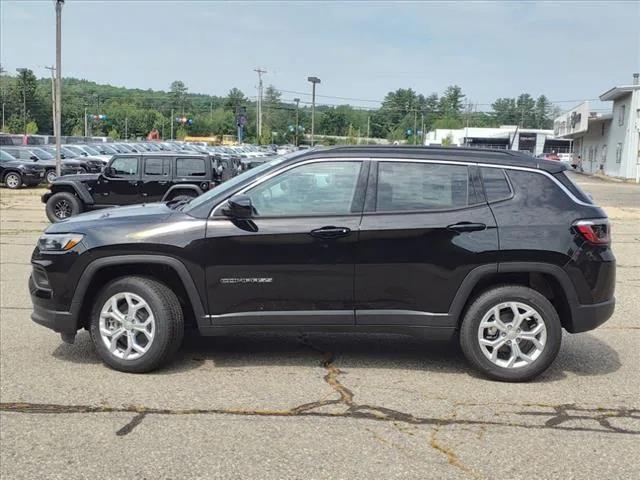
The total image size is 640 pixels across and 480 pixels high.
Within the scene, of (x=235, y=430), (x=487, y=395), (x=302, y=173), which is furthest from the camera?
(x=302, y=173)

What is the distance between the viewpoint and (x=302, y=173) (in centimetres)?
531

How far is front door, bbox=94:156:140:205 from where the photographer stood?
16.2 m

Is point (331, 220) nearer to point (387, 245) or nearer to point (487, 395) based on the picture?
point (387, 245)

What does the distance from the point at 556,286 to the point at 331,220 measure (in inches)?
69.5

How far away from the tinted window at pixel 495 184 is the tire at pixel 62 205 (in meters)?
13.1

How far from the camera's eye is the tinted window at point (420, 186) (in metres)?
5.21

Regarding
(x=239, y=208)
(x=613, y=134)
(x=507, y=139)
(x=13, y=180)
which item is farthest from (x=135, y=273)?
(x=507, y=139)

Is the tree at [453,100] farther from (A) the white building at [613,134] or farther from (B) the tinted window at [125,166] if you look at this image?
(B) the tinted window at [125,166]

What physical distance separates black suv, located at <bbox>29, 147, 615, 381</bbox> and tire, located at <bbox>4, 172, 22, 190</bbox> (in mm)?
24992

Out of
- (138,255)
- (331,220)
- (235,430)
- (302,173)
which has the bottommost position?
(235,430)

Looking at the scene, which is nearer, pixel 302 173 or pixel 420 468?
pixel 420 468

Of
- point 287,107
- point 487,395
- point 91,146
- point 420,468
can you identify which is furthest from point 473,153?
point 287,107

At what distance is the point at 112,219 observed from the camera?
5.38 metres

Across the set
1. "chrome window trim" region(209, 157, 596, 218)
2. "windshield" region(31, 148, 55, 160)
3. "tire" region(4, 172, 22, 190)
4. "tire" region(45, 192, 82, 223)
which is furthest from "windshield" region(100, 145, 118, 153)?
"chrome window trim" region(209, 157, 596, 218)
